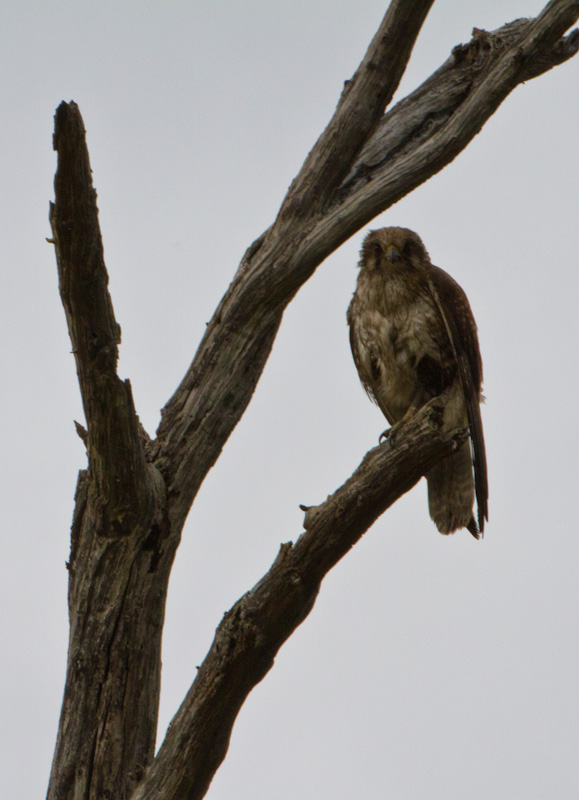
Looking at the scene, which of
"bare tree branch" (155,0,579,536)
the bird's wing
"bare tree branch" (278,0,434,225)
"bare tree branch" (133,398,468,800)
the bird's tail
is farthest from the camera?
the bird's tail

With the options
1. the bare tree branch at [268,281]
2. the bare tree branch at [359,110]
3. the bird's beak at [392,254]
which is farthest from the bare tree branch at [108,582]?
the bird's beak at [392,254]

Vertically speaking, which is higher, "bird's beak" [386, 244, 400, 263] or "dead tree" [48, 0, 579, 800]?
"bird's beak" [386, 244, 400, 263]

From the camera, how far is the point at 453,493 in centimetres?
541

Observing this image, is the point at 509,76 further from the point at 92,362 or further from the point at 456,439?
the point at 92,362

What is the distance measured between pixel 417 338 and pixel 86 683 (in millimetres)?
2782

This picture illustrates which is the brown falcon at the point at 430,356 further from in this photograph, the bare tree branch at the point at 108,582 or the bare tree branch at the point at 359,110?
the bare tree branch at the point at 108,582

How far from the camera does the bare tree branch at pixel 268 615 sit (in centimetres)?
309

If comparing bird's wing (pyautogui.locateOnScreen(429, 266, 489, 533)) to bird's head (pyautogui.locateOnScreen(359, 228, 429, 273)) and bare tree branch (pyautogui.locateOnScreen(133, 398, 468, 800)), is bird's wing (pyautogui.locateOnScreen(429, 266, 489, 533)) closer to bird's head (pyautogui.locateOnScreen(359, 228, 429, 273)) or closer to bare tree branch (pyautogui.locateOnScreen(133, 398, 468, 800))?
bird's head (pyautogui.locateOnScreen(359, 228, 429, 273))

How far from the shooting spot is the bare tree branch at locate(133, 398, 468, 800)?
309 centimetres

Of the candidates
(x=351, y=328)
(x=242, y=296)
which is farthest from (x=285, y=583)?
(x=351, y=328)

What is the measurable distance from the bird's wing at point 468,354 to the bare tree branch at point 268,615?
1.98 m

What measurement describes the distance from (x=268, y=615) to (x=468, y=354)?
275 cm

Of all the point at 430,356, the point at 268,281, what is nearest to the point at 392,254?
the point at 430,356

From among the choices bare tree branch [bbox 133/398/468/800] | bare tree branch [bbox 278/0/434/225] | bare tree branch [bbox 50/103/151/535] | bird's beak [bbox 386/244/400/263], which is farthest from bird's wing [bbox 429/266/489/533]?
bare tree branch [bbox 50/103/151/535]
